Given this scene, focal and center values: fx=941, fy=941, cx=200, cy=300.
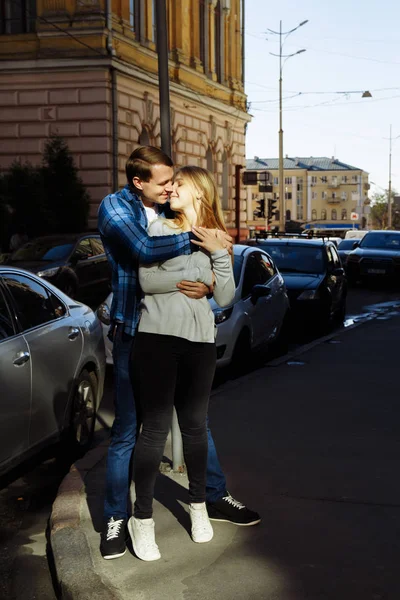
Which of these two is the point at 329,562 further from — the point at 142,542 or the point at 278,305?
the point at 278,305

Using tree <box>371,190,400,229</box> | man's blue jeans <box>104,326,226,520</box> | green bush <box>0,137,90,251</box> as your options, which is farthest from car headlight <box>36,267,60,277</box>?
tree <box>371,190,400,229</box>

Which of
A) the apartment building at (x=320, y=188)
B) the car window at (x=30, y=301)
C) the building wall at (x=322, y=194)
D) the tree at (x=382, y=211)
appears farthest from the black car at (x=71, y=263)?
the building wall at (x=322, y=194)

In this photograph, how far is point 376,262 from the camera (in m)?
26.0

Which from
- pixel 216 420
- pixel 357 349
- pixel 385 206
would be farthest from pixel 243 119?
pixel 385 206

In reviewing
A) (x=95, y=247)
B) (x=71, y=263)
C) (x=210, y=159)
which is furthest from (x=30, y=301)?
(x=210, y=159)

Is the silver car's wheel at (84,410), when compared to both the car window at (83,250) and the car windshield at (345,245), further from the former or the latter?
the car windshield at (345,245)

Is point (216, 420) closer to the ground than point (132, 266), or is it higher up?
closer to the ground

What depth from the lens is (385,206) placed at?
132 m

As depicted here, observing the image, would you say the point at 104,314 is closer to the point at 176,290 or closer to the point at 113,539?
the point at 113,539

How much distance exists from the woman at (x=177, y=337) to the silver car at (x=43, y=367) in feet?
3.87

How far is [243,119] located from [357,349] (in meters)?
30.9

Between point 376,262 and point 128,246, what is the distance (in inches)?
883

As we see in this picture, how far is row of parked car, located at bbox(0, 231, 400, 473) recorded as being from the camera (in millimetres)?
5535

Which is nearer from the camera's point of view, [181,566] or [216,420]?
[181,566]
